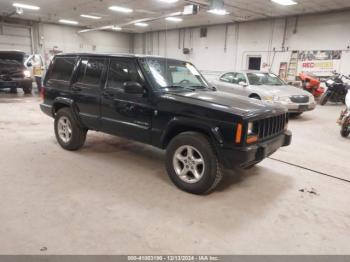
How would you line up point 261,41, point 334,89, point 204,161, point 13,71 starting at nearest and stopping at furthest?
point 204,161 → point 334,89 → point 13,71 → point 261,41

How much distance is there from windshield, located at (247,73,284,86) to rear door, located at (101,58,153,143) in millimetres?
5329

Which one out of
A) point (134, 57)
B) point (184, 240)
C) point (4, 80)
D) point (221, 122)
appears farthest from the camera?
point (4, 80)

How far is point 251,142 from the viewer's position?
9.40 ft

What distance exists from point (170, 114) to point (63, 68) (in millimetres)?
2380

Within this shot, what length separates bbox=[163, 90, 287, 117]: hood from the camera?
9.37ft

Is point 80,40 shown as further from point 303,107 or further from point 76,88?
point 76,88

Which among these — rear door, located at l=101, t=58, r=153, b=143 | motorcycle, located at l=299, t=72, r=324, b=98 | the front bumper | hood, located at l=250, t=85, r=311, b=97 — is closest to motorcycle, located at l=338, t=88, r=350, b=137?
hood, located at l=250, t=85, r=311, b=97

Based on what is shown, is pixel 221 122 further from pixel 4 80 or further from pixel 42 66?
pixel 42 66

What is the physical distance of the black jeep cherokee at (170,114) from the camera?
284 cm

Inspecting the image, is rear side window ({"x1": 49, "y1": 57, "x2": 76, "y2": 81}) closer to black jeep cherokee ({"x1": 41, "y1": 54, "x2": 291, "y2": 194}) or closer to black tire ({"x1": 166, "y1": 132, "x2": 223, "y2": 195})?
black jeep cherokee ({"x1": 41, "y1": 54, "x2": 291, "y2": 194})

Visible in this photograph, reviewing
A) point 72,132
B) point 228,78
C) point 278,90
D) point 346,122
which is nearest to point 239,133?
point 72,132

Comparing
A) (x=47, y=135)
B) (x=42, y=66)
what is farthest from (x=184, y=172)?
(x=42, y=66)

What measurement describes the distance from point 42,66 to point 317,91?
12436 mm

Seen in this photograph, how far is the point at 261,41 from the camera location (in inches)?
595
